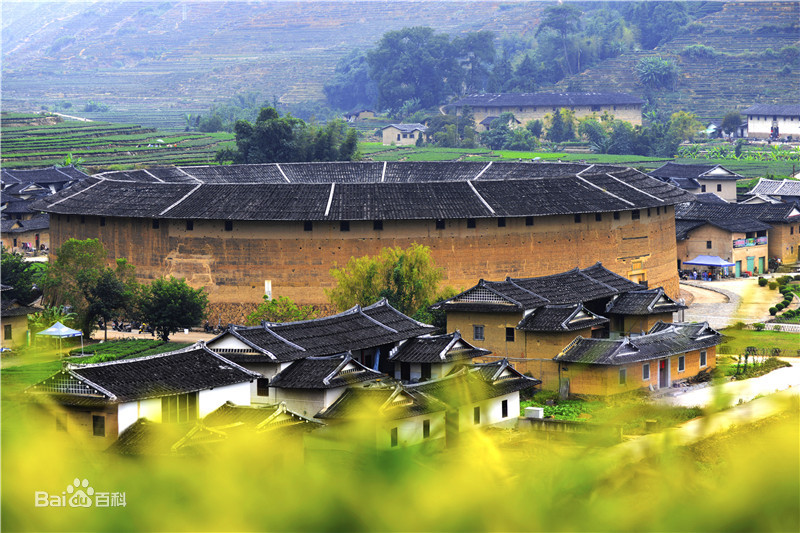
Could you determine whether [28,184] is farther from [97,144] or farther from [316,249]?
[316,249]

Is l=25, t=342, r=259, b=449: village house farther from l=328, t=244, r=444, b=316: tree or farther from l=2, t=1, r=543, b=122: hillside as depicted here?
l=2, t=1, r=543, b=122: hillside

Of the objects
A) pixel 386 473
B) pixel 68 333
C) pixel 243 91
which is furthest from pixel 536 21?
pixel 386 473

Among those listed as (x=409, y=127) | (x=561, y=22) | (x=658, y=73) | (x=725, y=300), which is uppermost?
(x=561, y=22)

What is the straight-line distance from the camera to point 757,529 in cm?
204

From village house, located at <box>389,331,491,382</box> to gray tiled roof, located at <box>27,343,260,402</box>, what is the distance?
359 centimetres

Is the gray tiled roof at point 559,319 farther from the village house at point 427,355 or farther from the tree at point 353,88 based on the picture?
the tree at point 353,88

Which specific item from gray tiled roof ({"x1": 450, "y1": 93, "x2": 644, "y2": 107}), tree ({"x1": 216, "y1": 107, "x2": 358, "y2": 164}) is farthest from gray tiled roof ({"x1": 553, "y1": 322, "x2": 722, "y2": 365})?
gray tiled roof ({"x1": 450, "y1": 93, "x2": 644, "y2": 107})

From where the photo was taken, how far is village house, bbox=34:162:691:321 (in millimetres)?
26875

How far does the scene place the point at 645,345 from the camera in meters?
19.7

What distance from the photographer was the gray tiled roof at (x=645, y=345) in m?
18.9

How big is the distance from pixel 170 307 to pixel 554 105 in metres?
52.0

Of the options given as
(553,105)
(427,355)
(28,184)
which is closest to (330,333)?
(427,355)

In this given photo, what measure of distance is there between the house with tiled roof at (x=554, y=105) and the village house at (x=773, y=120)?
768 centimetres

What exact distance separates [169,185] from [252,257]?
3513 mm
